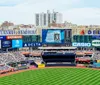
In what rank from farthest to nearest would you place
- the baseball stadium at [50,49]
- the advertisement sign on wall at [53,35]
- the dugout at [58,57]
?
the advertisement sign on wall at [53,35], the dugout at [58,57], the baseball stadium at [50,49]

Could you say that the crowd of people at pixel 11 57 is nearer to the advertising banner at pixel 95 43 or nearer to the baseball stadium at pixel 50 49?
the baseball stadium at pixel 50 49

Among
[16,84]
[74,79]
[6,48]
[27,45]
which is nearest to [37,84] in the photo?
[16,84]

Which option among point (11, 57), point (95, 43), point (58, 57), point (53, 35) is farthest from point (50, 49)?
point (95, 43)

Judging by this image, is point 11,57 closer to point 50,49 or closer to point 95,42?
point 50,49

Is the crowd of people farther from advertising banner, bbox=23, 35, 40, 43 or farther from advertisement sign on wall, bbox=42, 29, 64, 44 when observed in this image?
advertisement sign on wall, bbox=42, 29, 64, 44

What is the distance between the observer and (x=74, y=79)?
5788 centimetres

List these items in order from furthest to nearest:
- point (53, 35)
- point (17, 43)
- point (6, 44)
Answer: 1. point (53, 35)
2. point (17, 43)
3. point (6, 44)

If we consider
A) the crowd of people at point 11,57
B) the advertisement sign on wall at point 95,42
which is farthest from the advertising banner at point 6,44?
the advertisement sign on wall at point 95,42

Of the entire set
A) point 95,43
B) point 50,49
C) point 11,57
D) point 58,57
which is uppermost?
point 95,43

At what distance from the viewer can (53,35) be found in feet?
300

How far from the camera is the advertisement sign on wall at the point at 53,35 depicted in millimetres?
91500

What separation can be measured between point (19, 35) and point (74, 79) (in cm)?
3766

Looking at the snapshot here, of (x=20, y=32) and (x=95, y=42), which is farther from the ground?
(x=20, y=32)

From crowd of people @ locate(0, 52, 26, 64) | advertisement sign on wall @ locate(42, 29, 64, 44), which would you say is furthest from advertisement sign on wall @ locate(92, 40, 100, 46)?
crowd of people @ locate(0, 52, 26, 64)
